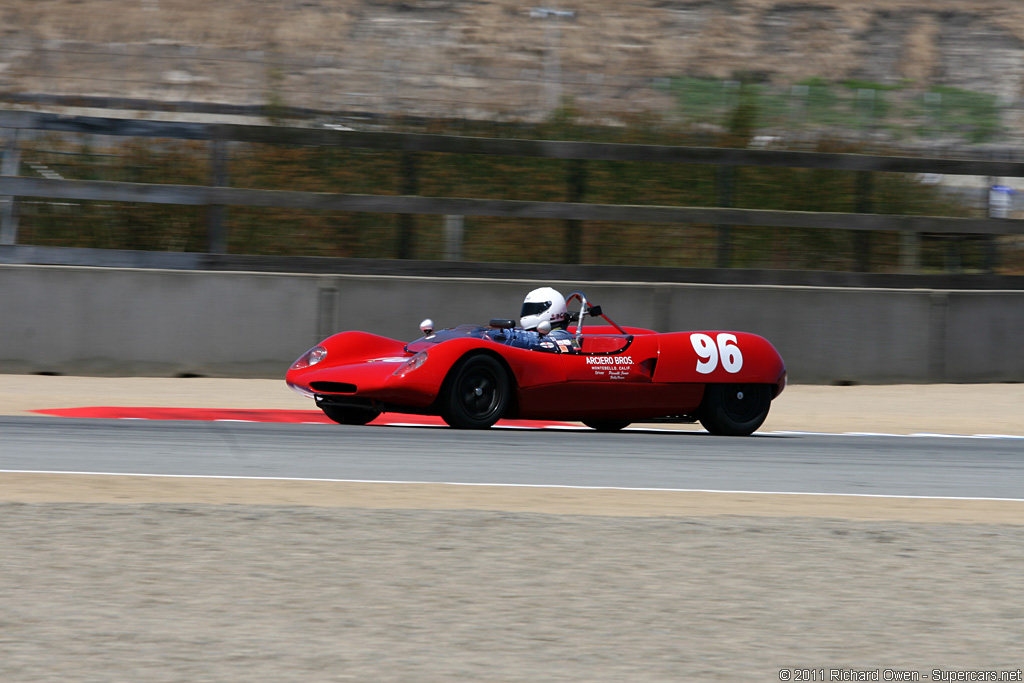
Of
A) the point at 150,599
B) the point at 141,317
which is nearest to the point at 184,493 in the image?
the point at 150,599

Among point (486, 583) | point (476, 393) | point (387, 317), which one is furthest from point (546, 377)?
point (387, 317)

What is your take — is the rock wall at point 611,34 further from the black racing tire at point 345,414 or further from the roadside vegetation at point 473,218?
the black racing tire at point 345,414

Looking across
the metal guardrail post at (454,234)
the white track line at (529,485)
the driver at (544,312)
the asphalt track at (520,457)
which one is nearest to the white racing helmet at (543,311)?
the driver at (544,312)

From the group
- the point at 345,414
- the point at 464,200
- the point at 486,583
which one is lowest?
the point at 345,414

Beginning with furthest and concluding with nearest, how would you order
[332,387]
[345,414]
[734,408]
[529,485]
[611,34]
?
[611,34], [734,408], [345,414], [332,387], [529,485]

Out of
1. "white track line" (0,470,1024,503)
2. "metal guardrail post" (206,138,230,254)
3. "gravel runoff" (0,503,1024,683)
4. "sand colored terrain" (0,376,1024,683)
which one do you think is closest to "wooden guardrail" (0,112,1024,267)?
"metal guardrail post" (206,138,230,254)

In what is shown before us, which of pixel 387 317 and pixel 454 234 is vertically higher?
pixel 454 234

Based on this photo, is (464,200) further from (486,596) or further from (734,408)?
(486,596)

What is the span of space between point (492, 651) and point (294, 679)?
659mm

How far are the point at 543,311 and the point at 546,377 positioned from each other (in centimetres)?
106

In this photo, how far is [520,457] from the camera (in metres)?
8.58

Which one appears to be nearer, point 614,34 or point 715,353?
point 715,353

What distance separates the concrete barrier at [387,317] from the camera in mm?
14352

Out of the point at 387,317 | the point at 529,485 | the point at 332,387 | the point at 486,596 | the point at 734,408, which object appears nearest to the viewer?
the point at 486,596
